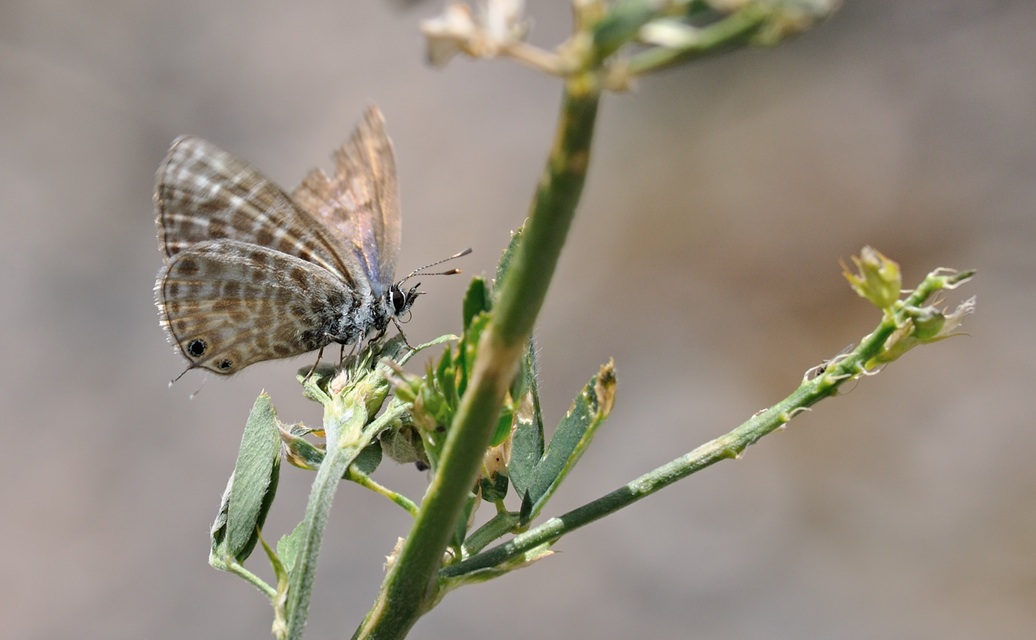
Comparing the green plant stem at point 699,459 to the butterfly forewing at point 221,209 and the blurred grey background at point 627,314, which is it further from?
the blurred grey background at point 627,314

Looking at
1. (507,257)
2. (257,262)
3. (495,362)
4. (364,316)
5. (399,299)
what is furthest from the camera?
(399,299)

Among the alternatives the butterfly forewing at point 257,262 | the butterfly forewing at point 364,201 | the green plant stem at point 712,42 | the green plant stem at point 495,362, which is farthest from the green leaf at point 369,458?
the butterfly forewing at point 364,201

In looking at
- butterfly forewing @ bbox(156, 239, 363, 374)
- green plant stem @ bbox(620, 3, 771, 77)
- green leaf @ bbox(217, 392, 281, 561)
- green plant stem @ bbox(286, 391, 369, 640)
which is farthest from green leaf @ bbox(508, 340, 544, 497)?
butterfly forewing @ bbox(156, 239, 363, 374)

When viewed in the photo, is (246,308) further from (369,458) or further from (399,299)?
(369,458)

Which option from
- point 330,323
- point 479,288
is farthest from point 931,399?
point 479,288

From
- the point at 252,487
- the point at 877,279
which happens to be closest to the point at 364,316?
the point at 252,487

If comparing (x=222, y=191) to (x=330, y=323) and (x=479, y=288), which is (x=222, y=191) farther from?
(x=479, y=288)
